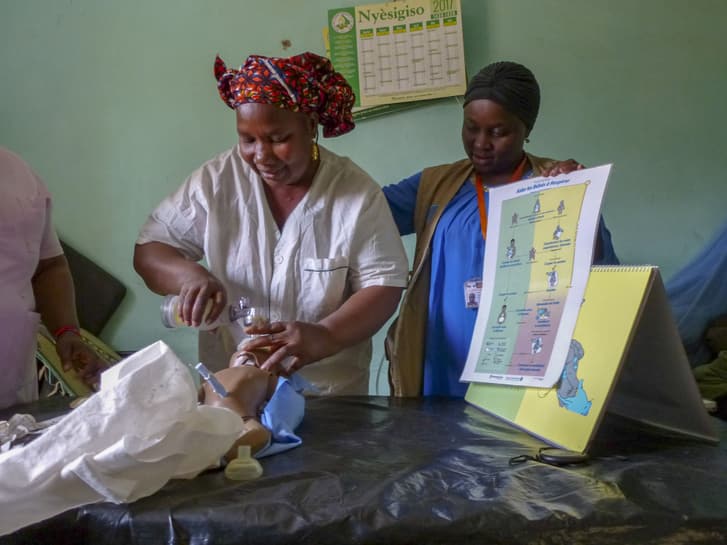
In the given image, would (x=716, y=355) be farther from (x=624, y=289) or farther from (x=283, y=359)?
(x=283, y=359)

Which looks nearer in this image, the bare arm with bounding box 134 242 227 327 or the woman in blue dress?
the bare arm with bounding box 134 242 227 327

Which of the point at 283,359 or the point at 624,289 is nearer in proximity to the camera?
the point at 624,289

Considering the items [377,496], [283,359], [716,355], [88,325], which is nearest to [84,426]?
[377,496]

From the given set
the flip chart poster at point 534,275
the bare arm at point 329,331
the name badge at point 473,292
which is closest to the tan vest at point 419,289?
the name badge at point 473,292

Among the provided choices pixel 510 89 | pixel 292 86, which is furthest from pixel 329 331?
pixel 510 89

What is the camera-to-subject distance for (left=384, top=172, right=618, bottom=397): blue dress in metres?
1.77

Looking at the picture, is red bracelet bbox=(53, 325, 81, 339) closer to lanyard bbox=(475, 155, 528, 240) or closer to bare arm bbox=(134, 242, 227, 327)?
bare arm bbox=(134, 242, 227, 327)

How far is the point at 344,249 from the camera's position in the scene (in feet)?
5.16

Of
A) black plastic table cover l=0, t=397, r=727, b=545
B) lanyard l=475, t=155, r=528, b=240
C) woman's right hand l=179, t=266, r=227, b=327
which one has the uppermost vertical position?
lanyard l=475, t=155, r=528, b=240

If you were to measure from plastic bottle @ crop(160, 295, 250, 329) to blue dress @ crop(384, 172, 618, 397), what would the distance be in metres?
→ 0.51

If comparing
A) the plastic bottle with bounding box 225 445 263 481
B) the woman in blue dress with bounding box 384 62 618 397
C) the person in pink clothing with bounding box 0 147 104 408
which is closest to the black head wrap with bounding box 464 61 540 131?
the woman in blue dress with bounding box 384 62 618 397

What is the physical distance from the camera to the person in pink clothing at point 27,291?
1.39 m

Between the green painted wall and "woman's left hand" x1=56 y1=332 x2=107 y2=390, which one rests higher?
→ the green painted wall

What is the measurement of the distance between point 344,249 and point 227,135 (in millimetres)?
1409
